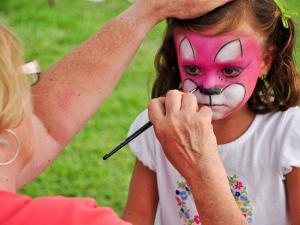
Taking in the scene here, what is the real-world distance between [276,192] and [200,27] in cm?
52

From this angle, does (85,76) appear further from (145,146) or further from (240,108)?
(240,108)

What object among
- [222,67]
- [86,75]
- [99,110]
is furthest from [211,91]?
[99,110]

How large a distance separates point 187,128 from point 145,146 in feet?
1.69

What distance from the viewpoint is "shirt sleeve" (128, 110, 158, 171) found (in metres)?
2.05

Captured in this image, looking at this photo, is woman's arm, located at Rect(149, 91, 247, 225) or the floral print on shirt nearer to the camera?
woman's arm, located at Rect(149, 91, 247, 225)

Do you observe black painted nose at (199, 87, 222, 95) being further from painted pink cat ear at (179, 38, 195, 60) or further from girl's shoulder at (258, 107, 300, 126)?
girl's shoulder at (258, 107, 300, 126)

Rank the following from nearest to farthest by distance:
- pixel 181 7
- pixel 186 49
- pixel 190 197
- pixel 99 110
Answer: pixel 181 7
pixel 186 49
pixel 190 197
pixel 99 110

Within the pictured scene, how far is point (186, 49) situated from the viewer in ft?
6.09

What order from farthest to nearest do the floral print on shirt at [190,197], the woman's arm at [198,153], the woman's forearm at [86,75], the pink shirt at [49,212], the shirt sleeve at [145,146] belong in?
the shirt sleeve at [145,146] < the floral print on shirt at [190,197] < the woman's forearm at [86,75] < the woman's arm at [198,153] < the pink shirt at [49,212]

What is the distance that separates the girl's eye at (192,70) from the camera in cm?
185

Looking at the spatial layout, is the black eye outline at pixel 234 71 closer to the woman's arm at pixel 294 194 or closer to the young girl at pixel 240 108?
the young girl at pixel 240 108

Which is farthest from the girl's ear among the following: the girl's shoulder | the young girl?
the girl's shoulder

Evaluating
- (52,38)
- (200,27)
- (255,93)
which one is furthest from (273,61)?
(52,38)

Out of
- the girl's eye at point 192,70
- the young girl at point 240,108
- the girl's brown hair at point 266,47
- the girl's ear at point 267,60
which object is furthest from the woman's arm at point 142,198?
the girl's ear at point 267,60
